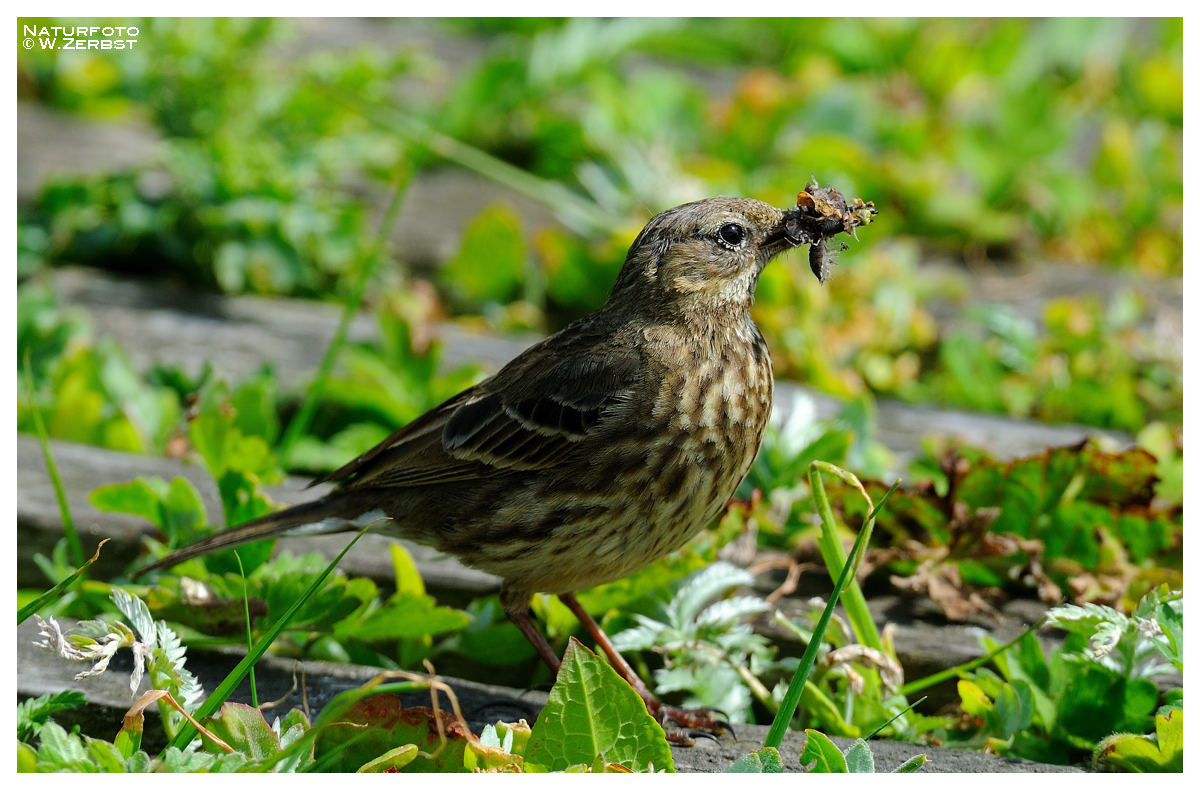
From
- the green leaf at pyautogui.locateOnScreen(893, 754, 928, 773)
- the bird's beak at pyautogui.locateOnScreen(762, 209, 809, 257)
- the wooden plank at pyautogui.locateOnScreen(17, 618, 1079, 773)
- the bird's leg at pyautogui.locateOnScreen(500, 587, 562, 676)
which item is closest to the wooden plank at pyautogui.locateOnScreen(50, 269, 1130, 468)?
the bird's beak at pyautogui.locateOnScreen(762, 209, 809, 257)

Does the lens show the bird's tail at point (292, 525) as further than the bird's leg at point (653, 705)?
Yes

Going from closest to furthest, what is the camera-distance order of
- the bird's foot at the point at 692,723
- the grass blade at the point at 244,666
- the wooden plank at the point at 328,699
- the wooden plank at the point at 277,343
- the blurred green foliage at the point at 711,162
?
the grass blade at the point at 244,666 → the wooden plank at the point at 328,699 → the bird's foot at the point at 692,723 → the wooden plank at the point at 277,343 → the blurred green foliage at the point at 711,162

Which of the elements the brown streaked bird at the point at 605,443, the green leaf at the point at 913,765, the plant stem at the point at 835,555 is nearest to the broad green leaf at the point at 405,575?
the brown streaked bird at the point at 605,443

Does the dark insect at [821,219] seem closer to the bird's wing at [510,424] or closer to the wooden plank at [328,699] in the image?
the bird's wing at [510,424]
